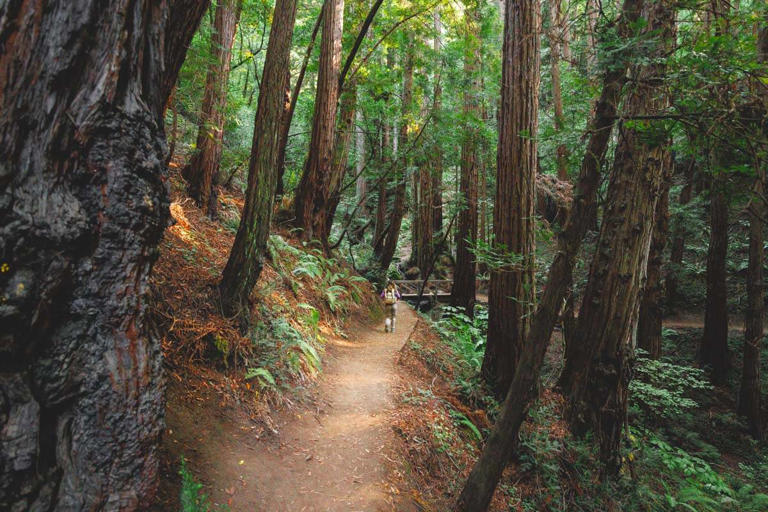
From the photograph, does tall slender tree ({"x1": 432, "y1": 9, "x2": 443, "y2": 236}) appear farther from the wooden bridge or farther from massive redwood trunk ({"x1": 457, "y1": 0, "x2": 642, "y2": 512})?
massive redwood trunk ({"x1": 457, "y1": 0, "x2": 642, "y2": 512})

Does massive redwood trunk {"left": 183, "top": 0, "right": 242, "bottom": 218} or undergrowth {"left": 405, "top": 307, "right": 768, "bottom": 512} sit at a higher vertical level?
massive redwood trunk {"left": 183, "top": 0, "right": 242, "bottom": 218}

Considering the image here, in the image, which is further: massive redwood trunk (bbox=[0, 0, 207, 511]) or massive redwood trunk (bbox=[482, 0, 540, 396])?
massive redwood trunk (bbox=[482, 0, 540, 396])

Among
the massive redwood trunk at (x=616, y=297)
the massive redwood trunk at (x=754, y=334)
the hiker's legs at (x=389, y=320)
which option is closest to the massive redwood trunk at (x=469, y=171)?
the hiker's legs at (x=389, y=320)

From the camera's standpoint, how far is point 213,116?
7.93 metres

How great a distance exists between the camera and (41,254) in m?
1.87

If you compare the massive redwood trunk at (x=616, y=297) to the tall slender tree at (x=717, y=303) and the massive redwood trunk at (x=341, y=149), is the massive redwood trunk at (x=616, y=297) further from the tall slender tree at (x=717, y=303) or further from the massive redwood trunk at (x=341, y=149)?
the tall slender tree at (x=717, y=303)

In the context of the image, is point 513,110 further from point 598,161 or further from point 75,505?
point 75,505

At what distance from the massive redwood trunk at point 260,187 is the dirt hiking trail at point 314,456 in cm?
174

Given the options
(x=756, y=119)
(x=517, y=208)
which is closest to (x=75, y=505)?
(x=756, y=119)

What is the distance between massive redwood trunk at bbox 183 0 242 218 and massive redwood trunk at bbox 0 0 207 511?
5.57 meters

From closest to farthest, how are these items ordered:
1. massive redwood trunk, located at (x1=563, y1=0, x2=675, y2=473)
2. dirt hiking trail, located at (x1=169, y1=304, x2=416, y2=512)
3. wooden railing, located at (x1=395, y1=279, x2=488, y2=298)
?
dirt hiking trail, located at (x1=169, y1=304, x2=416, y2=512), massive redwood trunk, located at (x1=563, y1=0, x2=675, y2=473), wooden railing, located at (x1=395, y1=279, x2=488, y2=298)

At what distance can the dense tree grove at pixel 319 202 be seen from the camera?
6.17ft

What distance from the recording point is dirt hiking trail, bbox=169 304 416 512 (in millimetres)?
3441

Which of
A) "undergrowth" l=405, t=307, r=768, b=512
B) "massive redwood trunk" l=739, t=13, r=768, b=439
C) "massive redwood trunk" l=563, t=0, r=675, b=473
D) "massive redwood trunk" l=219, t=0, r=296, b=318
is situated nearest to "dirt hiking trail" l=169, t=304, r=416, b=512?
"undergrowth" l=405, t=307, r=768, b=512
